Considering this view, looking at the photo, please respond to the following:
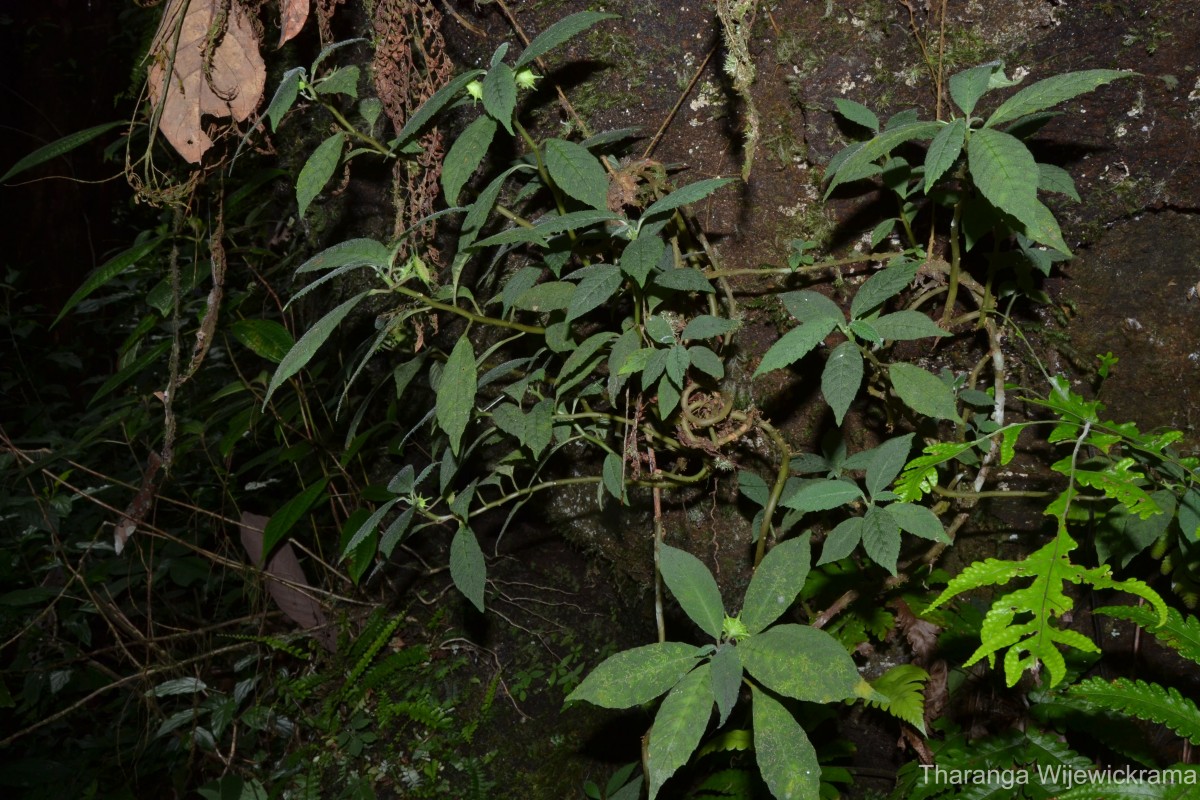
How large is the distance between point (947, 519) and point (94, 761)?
2.98 m

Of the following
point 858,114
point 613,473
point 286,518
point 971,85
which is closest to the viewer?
point 971,85

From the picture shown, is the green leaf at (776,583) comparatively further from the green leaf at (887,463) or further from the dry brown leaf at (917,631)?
the dry brown leaf at (917,631)

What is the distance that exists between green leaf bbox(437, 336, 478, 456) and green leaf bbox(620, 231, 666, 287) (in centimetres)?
29

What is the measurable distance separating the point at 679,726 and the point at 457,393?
1.98ft

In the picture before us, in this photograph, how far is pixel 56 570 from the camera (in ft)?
10.3

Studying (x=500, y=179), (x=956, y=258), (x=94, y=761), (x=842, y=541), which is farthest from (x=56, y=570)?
(x=956, y=258)

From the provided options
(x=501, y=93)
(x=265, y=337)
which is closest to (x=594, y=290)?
(x=501, y=93)

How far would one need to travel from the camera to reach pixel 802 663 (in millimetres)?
1069

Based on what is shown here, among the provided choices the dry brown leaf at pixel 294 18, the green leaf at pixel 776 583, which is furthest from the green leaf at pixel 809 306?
the dry brown leaf at pixel 294 18

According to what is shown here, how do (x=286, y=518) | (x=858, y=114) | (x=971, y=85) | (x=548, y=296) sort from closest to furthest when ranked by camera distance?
(x=971, y=85)
(x=858, y=114)
(x=548, y=296)
(x=286, y=518)

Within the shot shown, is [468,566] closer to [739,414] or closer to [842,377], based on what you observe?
[739,414]

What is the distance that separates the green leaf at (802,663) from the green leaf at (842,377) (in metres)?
0.31

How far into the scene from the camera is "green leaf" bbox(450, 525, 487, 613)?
4.92ft

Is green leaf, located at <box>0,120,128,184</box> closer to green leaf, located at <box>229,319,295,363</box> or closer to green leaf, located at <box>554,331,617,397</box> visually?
green leaf, located at <box>229,319,295,363</box>
